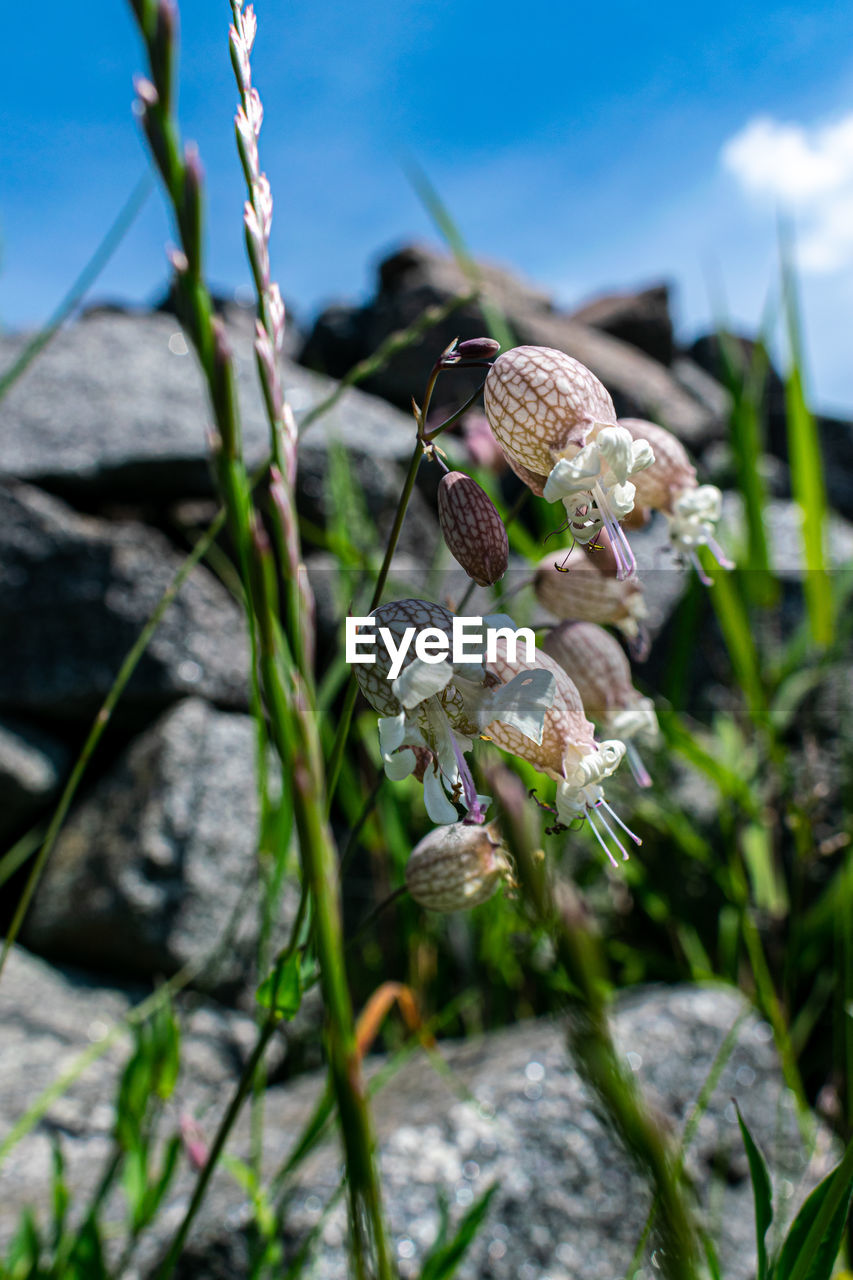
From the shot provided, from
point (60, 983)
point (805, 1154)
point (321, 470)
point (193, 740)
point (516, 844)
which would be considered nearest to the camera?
point (516, 844)

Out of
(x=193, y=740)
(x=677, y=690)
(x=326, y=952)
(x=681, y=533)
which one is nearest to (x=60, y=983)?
(x=193, y=740)

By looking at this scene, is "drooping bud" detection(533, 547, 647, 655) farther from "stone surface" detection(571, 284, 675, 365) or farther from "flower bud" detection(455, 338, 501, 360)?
"stone surface" detection(571, 284, 675, 365)

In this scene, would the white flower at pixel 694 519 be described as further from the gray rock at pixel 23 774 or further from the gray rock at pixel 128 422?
the gray rock at pixel 23 774

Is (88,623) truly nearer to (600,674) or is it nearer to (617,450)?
(600,674)

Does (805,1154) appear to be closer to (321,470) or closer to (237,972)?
(237,972)

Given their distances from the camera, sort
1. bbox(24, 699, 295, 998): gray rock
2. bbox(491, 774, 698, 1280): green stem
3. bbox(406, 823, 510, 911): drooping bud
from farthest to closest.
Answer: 1. bbox(24, 699, 295, 998): gray rock
2. bbox(406, 823, 510, 911): drooping bud
3. bbox(491, 774, 698, 1280): green stem

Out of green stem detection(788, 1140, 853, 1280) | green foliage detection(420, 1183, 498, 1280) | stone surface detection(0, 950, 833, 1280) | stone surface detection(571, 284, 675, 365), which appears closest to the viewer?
green stem detection(788, 1140, 853, 1280)

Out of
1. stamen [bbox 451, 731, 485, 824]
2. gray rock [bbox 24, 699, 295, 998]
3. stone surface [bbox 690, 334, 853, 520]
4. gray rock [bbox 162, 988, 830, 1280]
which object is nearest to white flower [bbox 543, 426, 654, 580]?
stamen [bbox 451, 731, 485, 824]

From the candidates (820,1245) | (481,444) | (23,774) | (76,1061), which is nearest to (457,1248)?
(820,1245)
